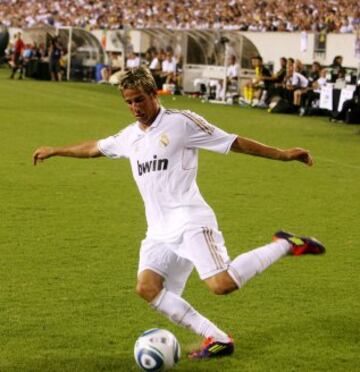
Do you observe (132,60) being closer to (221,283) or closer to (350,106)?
(350,106)

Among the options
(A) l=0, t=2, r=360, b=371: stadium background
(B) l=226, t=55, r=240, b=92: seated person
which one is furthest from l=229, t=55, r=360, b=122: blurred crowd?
(A) l=0, t=2, r=360, b=371: stadium background

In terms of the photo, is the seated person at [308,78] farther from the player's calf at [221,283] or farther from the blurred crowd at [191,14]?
the player's calf at [221,283]

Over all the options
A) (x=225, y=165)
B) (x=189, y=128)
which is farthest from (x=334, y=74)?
(x=189, y=128)

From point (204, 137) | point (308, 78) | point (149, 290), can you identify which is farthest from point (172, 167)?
point (308, 78)

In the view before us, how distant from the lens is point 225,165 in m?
16.6

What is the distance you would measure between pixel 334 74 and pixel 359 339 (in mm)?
22079

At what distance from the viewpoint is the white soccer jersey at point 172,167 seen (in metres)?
6.09

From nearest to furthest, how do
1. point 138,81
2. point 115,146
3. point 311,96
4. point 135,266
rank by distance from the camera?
1. point 138,81
2. point 115,146
3. point 135,266
4. point 311,96

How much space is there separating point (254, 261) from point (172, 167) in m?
0.79

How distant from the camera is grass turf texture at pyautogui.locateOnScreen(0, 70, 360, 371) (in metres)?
6.42

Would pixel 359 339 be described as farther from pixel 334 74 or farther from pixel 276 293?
pixel 334 74

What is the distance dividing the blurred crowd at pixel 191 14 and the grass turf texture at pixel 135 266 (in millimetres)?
21650

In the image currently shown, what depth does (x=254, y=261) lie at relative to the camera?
243 inches

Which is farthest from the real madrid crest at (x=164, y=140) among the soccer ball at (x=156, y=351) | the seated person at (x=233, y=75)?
the seated person at (x=233, y=75)
